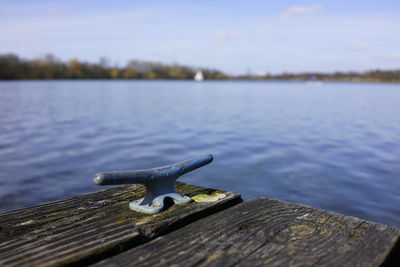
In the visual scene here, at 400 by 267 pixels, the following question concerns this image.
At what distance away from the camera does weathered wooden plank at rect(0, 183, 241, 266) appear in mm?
1522

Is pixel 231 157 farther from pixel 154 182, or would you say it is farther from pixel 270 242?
pixel 270 242

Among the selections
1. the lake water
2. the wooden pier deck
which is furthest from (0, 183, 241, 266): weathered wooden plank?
the lake water

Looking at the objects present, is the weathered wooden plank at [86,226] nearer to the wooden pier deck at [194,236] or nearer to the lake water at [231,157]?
the wooden pier deck at [194,236]

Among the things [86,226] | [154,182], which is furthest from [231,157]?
[86,226]

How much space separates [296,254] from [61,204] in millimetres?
1391

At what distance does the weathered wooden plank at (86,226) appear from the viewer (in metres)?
1.52

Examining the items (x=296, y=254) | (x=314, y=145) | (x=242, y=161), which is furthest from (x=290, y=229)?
(x=314, y=145)

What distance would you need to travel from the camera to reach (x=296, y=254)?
154 centimetres

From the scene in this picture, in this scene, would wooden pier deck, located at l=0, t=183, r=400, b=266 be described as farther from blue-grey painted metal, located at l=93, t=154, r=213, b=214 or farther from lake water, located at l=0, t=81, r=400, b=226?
lake water, located at l=0, t=81, r=400, b=226

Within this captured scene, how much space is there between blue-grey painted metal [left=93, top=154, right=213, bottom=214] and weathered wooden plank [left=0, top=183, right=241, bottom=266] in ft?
0.16

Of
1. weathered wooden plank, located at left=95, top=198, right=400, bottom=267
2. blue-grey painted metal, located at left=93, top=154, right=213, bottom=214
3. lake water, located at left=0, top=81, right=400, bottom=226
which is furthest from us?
lake water, located at left=0, top=81, right=400, bottom=226

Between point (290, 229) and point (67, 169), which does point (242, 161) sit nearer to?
point (67, 169)

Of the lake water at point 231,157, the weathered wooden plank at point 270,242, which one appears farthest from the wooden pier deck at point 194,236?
the lake water at point 231,157

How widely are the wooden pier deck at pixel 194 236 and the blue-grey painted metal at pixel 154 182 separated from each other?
0.05 m
